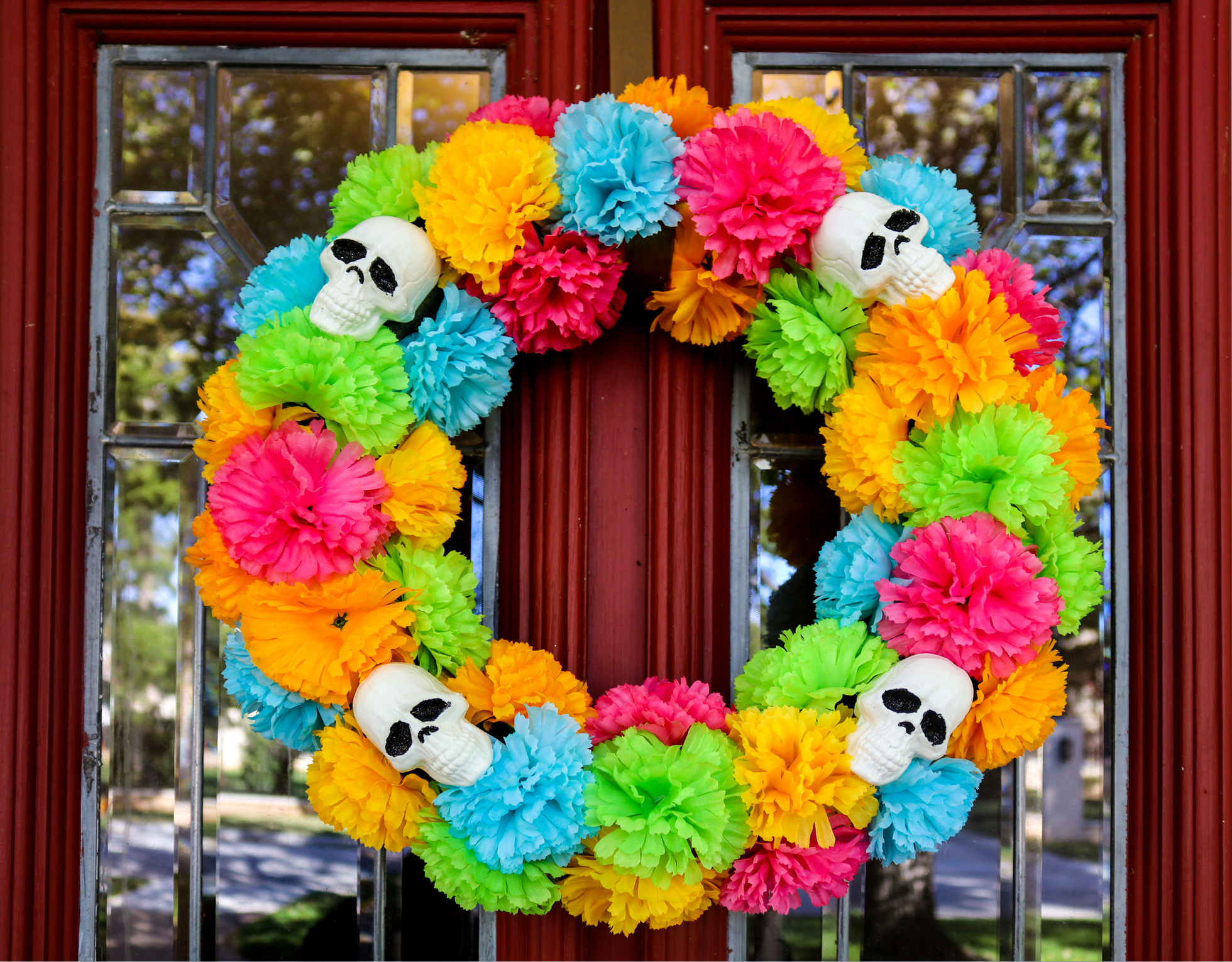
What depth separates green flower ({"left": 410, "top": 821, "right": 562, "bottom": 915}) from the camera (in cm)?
99

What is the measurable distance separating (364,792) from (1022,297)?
35.2 inches

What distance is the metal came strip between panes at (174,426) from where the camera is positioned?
124 cm

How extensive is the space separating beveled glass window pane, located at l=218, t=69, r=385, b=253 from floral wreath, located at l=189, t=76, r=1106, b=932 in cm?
22

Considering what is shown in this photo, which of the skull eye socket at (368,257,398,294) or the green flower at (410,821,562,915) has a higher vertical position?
the skull eye socket at (368,257,398,294)

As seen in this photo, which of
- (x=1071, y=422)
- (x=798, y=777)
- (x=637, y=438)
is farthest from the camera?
(x=637, y=438)

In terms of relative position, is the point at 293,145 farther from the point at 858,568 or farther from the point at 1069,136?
the point at 1069,136

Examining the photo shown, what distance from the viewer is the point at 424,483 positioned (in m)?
1.04

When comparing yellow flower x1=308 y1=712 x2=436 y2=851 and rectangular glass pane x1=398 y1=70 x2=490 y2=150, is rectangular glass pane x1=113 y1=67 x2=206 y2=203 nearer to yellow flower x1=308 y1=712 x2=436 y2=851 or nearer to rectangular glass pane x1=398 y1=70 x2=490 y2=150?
rectangular glass pane x1=398 y1=70 x2=490 y2=150

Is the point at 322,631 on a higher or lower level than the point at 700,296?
lower

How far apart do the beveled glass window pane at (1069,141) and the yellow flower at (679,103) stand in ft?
1.66

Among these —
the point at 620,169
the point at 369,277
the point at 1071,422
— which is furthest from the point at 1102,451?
the point at 369,277

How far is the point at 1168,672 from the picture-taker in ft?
3.96

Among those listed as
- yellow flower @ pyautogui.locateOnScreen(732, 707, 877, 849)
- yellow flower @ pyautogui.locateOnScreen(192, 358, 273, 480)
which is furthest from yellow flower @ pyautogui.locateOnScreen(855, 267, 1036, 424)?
yellow flower @ pyautogui.locateOnScreen(192, 358, 273, 480)

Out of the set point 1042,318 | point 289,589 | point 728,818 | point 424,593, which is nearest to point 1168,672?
point 1042,318
